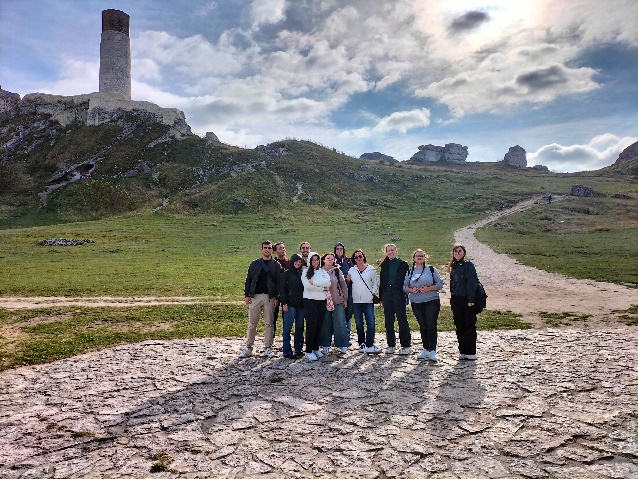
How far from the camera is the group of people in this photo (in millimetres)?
12680

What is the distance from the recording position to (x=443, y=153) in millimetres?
187875

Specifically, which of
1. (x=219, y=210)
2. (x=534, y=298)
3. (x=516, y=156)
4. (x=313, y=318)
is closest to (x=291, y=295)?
(x=313, y=318)

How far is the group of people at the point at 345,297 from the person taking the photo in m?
12.7

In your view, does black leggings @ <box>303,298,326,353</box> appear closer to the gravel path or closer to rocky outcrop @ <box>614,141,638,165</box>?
the gravel path

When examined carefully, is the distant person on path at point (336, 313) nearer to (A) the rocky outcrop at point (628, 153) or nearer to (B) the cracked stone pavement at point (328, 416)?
(B) the cracked stone pavement at point (328, 416)

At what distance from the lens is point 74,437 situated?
8.22 metres

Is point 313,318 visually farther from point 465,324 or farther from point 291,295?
point 465,324

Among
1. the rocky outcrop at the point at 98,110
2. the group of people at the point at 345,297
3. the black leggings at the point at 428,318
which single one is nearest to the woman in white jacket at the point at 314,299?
the group of people at the point at 345,297

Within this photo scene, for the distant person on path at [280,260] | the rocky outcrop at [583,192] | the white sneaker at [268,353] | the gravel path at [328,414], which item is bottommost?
the gravel path at [328,414]

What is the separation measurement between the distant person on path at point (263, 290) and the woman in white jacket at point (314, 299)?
1.05 metres

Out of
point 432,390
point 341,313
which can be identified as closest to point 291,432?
point 432,390

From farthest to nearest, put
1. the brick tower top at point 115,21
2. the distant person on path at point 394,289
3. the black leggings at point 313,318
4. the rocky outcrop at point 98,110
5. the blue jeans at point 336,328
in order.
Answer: the rocky outcrop at point 98,110 < the brick tower top at point 115,21 < the blue jeans at point 336,328 < the distant person on path at point 394,289 < the black leggings at point 313,318

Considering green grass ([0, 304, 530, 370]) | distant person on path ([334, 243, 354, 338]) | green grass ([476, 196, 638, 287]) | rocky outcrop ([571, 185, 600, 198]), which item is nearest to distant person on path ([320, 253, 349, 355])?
distant person on path ([334, 243, 354, 338])

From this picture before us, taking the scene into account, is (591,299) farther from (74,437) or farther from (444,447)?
(74,437)
